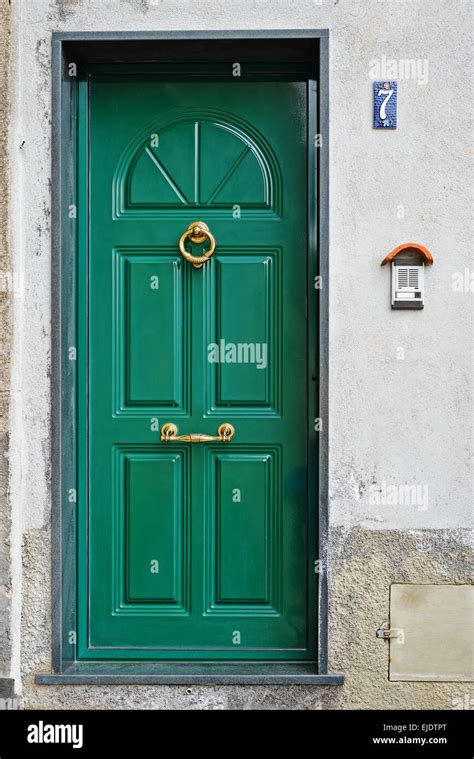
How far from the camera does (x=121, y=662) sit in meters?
3.46

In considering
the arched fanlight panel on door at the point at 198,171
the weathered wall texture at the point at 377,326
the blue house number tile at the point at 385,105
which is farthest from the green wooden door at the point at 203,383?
the blue house number tile at the point at 385,105

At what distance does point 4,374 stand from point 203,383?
0.90m

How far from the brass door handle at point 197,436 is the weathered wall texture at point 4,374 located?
711 mm

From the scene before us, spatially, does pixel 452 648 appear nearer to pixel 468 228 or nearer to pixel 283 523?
pixel 283 523

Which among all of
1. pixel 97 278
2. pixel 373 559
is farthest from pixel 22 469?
pixel 373 559

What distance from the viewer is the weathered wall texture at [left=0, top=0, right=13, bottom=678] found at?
10.7ft

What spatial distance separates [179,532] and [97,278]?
4.13 feet

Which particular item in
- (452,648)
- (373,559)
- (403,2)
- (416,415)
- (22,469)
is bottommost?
(452,648)

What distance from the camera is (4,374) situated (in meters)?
3.29

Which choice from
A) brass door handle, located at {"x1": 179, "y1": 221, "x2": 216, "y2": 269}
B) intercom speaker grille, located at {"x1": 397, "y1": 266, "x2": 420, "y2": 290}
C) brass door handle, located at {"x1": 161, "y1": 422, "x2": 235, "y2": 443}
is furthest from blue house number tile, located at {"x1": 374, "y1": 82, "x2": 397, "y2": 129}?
brass door handle, located at {"x1": 161, "y1": 422, "x2": 235, "y2": 443}

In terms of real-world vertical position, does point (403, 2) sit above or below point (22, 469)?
above

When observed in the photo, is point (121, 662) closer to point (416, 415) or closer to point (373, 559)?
point (373, 559)

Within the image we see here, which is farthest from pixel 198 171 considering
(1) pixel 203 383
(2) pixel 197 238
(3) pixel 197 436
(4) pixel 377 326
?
(3) pixel 197 436

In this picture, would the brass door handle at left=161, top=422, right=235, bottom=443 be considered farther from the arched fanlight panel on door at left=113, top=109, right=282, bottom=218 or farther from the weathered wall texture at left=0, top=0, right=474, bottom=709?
the arched fanlight panel on door at left=113, top=109, right=282, bottom=218
